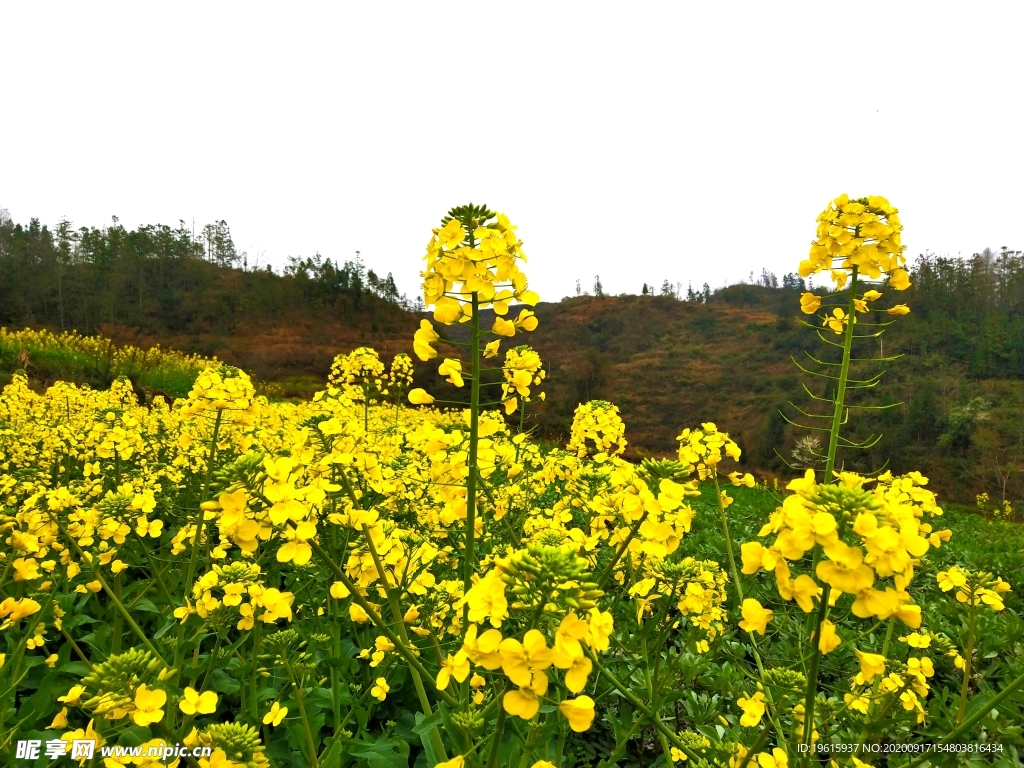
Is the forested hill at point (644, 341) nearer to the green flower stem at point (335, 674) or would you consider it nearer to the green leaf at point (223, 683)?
the green flower stem at point (335, 674)

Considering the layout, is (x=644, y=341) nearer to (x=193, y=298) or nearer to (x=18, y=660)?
(x=193, y=298)

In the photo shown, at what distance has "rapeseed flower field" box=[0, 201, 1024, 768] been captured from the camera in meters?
1.26

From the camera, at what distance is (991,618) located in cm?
418

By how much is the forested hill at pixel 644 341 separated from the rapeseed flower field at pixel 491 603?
1170 centimetres

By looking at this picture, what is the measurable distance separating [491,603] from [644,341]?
5383 centimetres

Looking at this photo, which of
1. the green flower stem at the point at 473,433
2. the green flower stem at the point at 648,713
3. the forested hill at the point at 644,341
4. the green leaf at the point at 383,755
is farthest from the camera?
the forested hill at the point at 644,341

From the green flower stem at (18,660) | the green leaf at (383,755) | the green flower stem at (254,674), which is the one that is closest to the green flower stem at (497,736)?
the green leaf at (383,755)

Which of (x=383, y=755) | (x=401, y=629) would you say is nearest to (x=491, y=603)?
(x=401, y=629)

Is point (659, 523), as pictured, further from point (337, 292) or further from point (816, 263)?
point (337, 292)

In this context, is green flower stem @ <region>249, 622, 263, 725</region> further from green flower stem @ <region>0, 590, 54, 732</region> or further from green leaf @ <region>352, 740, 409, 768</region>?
green flower stem @ <region>0, 590, 54, 732</region>

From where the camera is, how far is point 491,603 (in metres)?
1.25

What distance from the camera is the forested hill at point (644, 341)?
2245 cm

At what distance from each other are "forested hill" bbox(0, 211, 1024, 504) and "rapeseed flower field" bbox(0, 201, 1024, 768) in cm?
1170

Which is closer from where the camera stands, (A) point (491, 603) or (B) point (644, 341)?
(A) point (491, 603)
